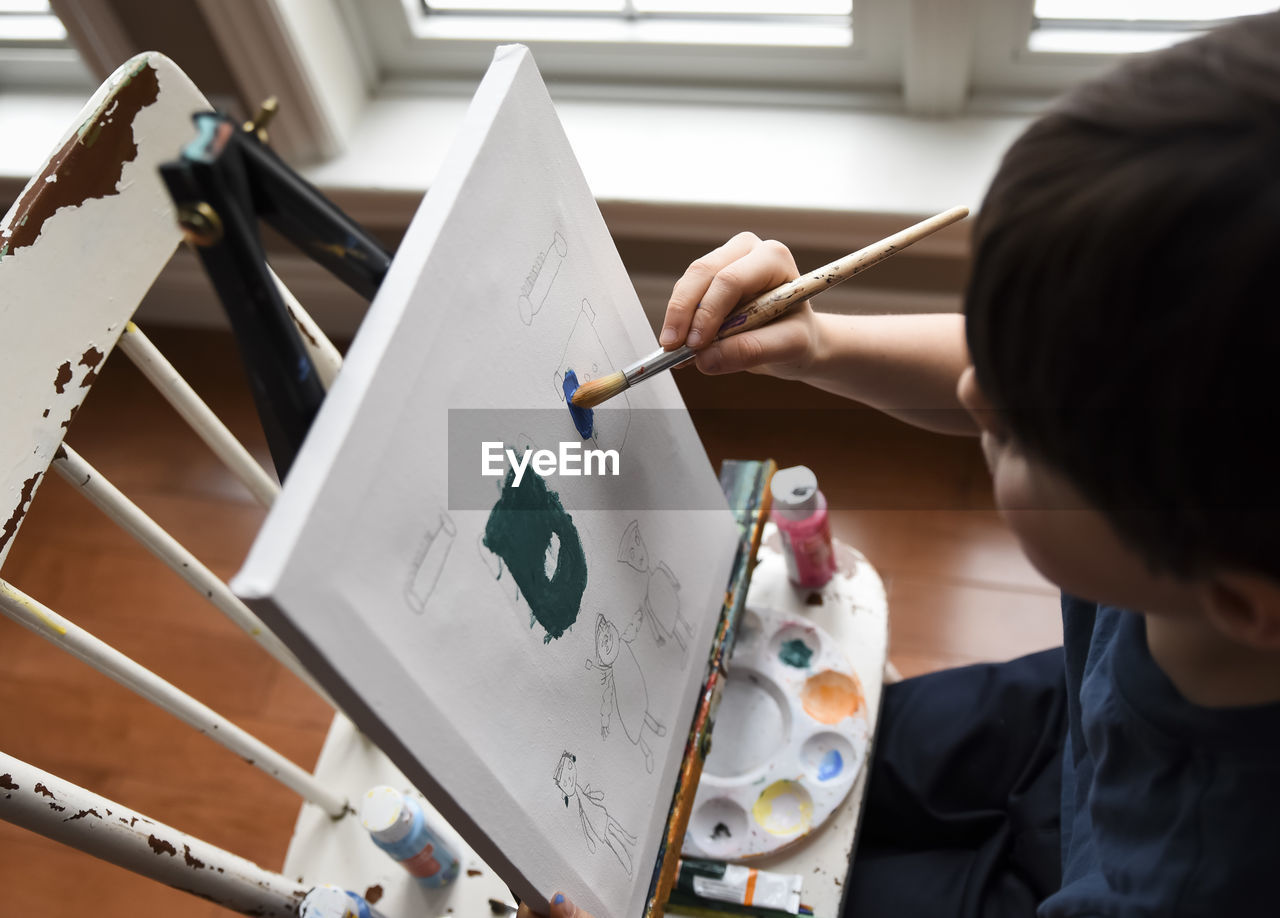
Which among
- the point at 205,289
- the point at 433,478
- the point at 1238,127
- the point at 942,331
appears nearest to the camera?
the point at 1238,127

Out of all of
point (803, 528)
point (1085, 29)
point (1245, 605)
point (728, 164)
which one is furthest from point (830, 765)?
point (1085, 29)

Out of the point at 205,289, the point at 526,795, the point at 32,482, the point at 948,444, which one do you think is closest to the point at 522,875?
the point at 526,795

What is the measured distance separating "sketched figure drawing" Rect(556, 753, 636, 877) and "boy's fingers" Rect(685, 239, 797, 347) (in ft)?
0.87

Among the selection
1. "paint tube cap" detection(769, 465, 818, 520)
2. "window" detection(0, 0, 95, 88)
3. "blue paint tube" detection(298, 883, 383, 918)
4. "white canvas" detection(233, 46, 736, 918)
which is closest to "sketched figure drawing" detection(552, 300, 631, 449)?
"white canvas" detection(233, 46, 736, 918)

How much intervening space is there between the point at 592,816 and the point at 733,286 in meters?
0.33

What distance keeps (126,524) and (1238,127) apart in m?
0.64

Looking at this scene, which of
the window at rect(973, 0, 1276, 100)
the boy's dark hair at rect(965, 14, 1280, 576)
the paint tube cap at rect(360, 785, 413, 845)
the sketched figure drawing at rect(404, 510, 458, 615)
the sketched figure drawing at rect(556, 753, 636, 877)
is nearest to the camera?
the boy's dark hair at rect(965, 14, 1280, 576)

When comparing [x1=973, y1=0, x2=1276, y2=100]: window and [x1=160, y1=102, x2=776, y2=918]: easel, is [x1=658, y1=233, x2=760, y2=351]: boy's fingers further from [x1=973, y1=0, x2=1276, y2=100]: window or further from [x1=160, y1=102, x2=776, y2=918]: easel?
[x1=973, y1=0, x2=1276, y2=100]: window

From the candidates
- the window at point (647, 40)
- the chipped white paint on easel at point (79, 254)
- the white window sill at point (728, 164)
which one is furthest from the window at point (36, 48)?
the chipped white paint on easel at point (79, 254)

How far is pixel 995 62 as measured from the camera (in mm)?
1238

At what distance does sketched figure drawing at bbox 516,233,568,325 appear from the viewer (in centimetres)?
56

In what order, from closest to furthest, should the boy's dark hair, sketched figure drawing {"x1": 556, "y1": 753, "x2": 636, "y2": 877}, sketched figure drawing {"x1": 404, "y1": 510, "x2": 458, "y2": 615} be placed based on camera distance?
the boy's dark hair
sketched figure drawing {"x1": 404, "y1": 510, "x2": 458, "y2": 615}
sketched figure drawing {"x1": 556, "y1": 753, "x2": 636, "y2": 877}

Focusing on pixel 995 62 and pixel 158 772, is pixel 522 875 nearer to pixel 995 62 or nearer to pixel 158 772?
pixel 158 772

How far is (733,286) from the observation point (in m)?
0.66
